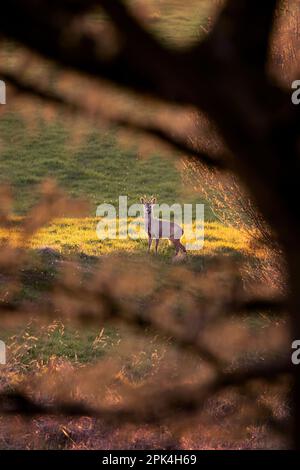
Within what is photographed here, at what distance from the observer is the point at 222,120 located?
1304mm

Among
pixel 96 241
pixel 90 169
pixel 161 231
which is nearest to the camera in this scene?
pixel 161 231

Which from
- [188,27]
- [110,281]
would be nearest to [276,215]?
[110,281]

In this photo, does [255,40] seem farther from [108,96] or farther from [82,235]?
[82,235]

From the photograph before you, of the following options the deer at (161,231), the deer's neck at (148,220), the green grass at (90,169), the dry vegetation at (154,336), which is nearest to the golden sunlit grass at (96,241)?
the deer at (161,231)

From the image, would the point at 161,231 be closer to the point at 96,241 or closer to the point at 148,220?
the point at 148,220

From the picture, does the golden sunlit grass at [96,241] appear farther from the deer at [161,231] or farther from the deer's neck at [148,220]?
the deer's neck at [148,220]

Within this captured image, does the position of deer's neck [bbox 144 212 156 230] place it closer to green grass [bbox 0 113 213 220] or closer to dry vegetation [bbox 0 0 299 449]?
green grass [bbox 0 113 213 220]

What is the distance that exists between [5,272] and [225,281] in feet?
2.97

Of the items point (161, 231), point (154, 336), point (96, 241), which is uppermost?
point (161, 231)

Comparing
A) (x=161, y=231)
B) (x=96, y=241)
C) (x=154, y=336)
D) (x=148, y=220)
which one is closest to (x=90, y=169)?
(x=96, y=241)

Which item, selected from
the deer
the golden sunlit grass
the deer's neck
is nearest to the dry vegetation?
the golden sunlit grass

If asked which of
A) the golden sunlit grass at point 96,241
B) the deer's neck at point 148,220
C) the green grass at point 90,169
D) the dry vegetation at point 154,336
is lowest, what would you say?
the dry vegetation at point 154,336

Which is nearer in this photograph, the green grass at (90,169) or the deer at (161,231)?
the deer at (161,231)

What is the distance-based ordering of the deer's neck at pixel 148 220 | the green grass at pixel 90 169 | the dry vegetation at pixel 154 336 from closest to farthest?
the dry vegetation at pixel 154 336 < the deer's neck at pixel 148 220 < the green grass at pixel 90 169
